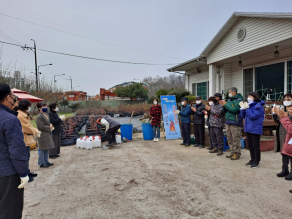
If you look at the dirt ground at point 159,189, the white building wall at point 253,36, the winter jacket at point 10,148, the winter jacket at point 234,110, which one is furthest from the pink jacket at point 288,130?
the white building wall at point 253,36

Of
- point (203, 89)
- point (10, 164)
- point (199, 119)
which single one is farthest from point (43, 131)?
point (203, 89)

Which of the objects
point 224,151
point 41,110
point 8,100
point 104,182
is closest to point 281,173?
point 224,151

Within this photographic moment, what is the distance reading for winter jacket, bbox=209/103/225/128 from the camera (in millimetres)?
5281

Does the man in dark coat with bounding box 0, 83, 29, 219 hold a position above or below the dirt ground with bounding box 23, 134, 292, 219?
above

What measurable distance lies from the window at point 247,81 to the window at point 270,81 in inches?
12.9

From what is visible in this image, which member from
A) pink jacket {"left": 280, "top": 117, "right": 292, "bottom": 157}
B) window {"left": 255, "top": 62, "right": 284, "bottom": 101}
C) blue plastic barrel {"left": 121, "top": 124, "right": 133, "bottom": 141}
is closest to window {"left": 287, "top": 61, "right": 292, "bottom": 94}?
window {"left": 255, "top": 62, "right": 284, "bottom": 101}

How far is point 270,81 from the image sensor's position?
28.5 ft

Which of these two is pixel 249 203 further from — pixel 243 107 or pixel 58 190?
pixel 58 190

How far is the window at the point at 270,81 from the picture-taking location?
27.1 feet

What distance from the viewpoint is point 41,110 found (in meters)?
4.82

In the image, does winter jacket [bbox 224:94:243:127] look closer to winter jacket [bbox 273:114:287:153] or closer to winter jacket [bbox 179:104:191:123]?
winter jacket [bbox 273:114:287:153]

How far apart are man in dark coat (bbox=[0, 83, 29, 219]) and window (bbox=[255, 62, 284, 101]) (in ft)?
29.0

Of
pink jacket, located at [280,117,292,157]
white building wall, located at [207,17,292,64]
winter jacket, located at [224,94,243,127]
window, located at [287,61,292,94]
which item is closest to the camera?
pink jacket, located at [280,117,292,157]

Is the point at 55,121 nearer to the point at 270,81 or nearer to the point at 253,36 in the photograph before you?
the point at 253,36
